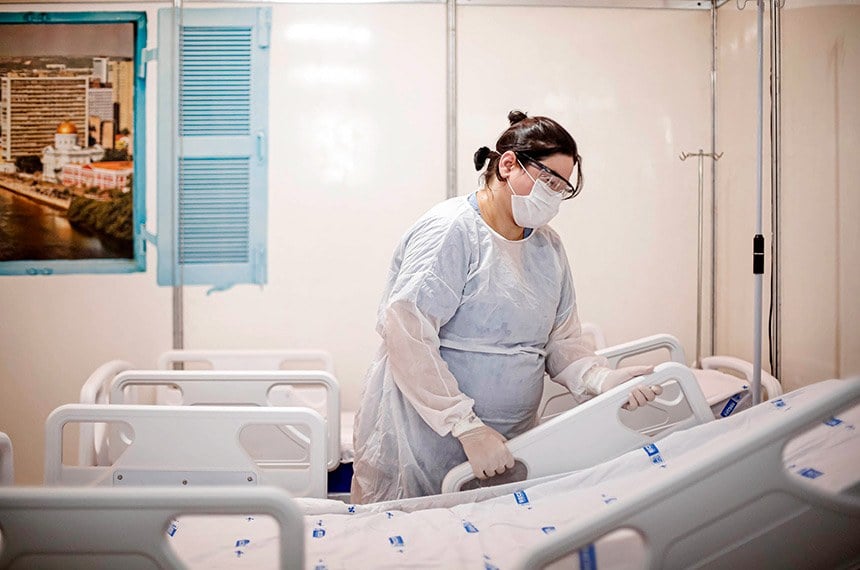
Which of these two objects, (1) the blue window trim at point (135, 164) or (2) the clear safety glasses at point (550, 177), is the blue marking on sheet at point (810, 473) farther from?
(1) the blue window trim at point (135, 164)

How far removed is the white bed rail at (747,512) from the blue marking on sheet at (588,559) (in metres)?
0.12

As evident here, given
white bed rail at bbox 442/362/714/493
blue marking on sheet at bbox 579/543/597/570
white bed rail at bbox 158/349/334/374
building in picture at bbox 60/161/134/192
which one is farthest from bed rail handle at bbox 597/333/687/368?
building in picture at bbox 60/161/134/192

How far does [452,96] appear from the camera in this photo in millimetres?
3090

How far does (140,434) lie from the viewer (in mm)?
1811

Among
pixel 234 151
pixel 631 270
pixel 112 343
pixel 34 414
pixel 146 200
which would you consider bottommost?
pixel 34 414

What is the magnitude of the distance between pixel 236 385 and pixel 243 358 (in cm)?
62

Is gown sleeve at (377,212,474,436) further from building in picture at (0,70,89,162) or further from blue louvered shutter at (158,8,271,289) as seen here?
building in picture at (0,70,89,162)

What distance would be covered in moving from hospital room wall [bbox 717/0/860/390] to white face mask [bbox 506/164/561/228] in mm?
985

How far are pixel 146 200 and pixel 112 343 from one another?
62 cm

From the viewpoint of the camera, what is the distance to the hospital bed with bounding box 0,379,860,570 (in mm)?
1006

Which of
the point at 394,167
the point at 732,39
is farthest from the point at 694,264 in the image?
the point at 394,167

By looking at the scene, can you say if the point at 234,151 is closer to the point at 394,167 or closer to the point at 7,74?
the point at 394,167

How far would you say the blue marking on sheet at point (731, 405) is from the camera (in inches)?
94.9

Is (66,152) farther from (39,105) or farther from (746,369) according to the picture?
(746,369)
